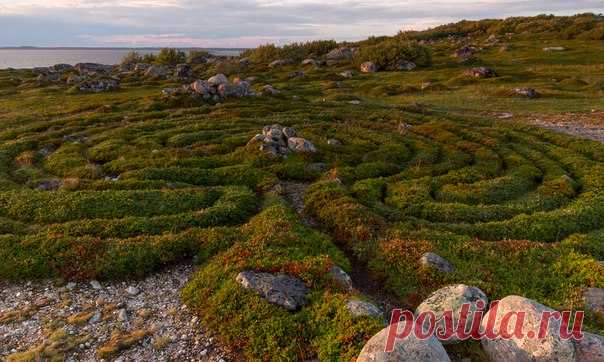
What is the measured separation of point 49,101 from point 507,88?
240ft

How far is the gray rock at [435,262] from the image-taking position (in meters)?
18.0

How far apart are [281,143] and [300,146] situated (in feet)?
5.46

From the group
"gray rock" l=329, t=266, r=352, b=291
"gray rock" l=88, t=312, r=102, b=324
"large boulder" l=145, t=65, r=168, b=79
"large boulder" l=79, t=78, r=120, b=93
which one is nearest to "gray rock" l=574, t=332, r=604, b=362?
"gray rock" l=329, t=266, r=352, b=291

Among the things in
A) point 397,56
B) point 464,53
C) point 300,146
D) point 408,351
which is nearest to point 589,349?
point 408,351

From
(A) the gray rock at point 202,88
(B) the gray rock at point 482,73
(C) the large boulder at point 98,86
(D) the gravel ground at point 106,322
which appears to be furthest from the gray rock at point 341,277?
(C) the large boulder at point 98,86

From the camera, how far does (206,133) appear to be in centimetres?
4131

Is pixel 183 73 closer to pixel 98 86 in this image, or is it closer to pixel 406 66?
pixel 98 86

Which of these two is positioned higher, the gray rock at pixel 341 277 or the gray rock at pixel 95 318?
the gray rock at pixel 341 277

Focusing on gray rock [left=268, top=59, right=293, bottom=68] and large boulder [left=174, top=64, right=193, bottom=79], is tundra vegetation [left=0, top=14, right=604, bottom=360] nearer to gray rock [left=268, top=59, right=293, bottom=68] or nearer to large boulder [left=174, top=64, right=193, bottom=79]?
large boulder [left=174, top=64, right=193, bottom=79]

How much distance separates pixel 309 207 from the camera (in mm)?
26234

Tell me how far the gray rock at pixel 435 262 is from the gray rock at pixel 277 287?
5.16 m

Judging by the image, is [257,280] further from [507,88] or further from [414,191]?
[507,88]

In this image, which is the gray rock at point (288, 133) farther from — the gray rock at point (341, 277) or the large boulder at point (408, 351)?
the large boulder at point (408, 351)

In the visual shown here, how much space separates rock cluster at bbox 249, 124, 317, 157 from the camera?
114ft
